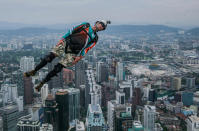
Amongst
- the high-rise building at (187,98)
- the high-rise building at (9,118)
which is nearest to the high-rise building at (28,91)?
the high-rise building at (9,118)

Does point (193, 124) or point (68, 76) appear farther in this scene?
point (68, 76)

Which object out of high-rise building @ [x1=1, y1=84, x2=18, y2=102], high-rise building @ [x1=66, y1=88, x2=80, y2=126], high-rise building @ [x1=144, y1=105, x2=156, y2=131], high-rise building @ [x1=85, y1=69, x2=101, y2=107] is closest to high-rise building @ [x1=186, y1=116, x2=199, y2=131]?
high-rise building @ [x1=144, y1=105, x2=156, y2=131]

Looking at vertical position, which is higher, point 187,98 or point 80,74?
point 80,74

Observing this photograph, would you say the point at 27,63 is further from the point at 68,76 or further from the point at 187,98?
the point at 187,98

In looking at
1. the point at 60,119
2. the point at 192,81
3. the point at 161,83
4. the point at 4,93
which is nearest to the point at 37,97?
the point at 4,93

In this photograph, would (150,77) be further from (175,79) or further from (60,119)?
(60,119)

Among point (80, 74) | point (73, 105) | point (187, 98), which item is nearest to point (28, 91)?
point (80, 74)

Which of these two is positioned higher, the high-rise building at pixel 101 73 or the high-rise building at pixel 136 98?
the high-rise building at pixel 101 73

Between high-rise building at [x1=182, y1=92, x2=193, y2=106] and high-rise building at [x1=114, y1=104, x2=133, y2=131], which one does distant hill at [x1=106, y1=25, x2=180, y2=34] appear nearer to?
high-rise building at [x1=182, y1=92, x2=193, y2=106]

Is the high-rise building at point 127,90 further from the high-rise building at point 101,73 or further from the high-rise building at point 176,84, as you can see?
the high-rise building at point 176,84

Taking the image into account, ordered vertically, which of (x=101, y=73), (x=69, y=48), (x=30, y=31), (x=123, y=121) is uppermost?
(x=30, y=31)
